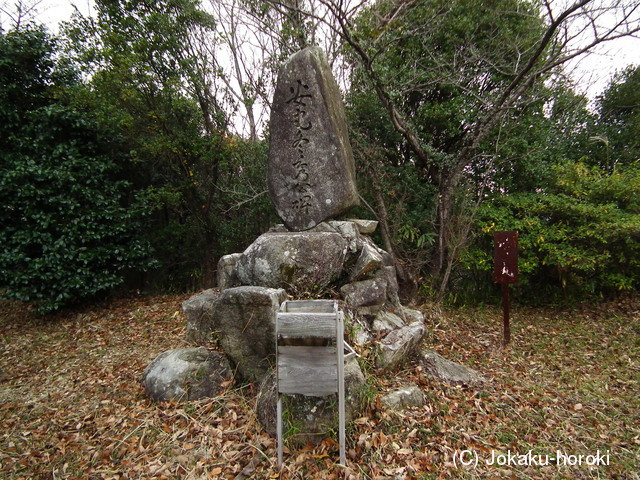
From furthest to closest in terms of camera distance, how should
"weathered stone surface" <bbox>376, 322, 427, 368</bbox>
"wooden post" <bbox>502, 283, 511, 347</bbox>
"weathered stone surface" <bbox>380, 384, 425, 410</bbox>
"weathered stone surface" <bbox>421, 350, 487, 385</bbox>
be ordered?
"wooden post" <bbox>502, 283, 511, 347</bbox> < "weathered stone surface" <bbox>421, 350, 487, 385</bbox> < "weathered stone surface" <bbox>376, 322, 427, 368</bbox> < "weathered stone surface" <bbox>380, 384, 425, 410</bbox>

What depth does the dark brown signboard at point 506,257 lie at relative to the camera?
16.6ft

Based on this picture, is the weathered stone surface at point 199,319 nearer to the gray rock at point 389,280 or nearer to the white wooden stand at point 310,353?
the white wooden stand at point 310,353

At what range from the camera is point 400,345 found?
4164 mm

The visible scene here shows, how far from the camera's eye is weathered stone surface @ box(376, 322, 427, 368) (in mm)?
3996

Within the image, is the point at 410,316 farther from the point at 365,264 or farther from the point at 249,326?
the point at 249,326

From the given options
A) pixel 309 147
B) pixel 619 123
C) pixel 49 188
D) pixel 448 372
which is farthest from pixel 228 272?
pixel 619 123

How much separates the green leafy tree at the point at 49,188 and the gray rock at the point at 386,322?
5.69 meters

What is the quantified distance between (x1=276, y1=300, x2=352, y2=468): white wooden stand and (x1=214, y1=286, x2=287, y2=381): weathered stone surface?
85 centimetres

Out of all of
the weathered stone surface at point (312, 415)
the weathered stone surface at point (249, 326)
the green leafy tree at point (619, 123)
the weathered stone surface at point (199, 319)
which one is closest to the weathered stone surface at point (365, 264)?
the weathered stone surface at point (249, 326)

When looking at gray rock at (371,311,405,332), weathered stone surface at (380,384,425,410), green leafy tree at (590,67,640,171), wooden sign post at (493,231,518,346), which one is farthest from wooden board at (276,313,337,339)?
green leafy tree at (590,67,640,171)

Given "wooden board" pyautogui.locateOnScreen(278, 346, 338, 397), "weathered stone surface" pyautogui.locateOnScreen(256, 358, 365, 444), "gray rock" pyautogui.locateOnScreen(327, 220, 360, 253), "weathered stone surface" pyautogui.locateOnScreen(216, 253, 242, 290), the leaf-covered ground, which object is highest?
"gray rock" pyautogui.locateOnScreen(327, 220, 360, 253)

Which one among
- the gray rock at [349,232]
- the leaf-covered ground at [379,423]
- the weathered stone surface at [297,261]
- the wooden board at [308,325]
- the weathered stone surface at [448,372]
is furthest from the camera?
the gray rock at [349,232]

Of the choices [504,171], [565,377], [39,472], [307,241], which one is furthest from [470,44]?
[39,472]

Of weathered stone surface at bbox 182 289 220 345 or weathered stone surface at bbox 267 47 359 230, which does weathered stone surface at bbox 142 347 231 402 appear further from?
weathered stone surface at bbox 267 47 359 230
